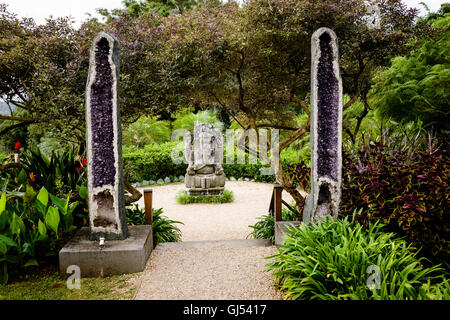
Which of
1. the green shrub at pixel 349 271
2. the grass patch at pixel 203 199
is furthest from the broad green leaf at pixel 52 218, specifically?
the grass patch at pixel 203 199

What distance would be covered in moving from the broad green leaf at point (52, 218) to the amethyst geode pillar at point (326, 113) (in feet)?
9.29

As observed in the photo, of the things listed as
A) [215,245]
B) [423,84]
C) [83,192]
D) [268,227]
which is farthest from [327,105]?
[83,192]

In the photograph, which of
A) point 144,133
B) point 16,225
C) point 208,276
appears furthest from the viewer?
point 144,133

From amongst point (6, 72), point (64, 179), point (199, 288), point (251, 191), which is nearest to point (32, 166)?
point (64, 179)

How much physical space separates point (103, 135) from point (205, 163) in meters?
5.59

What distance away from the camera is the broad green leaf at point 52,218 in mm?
3195

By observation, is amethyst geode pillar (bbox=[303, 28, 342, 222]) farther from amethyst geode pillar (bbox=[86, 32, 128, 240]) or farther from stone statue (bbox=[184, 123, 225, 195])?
stone statue (bbox=[184, 123, 225, 195])

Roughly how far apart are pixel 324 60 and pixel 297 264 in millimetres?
2243

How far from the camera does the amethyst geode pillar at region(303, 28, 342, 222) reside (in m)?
3.41

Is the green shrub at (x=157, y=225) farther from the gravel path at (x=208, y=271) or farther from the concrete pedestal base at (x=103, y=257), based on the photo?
the concrete pedestal base at (x=103, y=257)

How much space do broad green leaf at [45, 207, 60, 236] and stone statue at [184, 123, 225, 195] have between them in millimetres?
5409

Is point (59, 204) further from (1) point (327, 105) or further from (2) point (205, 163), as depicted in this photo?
(2) point (205, 163)

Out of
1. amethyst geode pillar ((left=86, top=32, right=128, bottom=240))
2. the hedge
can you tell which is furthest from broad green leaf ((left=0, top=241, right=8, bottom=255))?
the hedge

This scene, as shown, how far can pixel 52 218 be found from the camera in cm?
322
